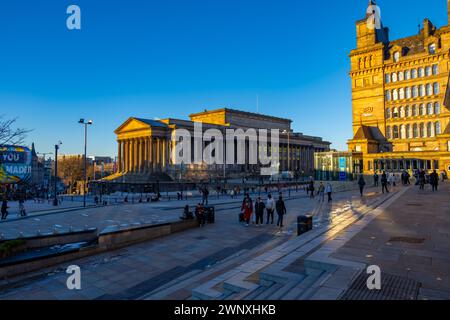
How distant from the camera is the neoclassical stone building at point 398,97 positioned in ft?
166

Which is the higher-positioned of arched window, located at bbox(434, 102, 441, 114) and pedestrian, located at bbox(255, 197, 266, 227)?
arched window, located at bbox(434, 102, 441, 114)

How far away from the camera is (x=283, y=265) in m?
7.52

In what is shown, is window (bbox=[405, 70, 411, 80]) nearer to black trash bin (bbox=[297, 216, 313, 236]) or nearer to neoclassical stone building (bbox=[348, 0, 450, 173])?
neoclassical stone building (bbox=[348, 0, 450, 173])

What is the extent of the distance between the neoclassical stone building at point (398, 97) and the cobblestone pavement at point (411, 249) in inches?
1632

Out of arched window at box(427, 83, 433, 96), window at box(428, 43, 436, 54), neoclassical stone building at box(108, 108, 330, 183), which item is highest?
window at box(428, 43, 436, 54)

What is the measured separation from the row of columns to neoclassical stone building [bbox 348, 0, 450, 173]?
1960 inches

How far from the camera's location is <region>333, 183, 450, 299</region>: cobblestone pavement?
596 centimetres

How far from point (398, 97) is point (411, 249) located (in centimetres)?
5690

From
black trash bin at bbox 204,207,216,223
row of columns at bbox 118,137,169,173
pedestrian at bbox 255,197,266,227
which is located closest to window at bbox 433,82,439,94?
pedestrian at bbox 255,197,266,227

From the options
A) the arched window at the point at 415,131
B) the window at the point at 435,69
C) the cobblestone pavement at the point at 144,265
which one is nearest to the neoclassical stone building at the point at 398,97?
the arched window at the point at 415,131

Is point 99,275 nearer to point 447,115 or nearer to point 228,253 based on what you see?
point 228,253

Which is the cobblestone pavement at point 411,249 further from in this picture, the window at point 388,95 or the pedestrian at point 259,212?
the window at point 388,95
